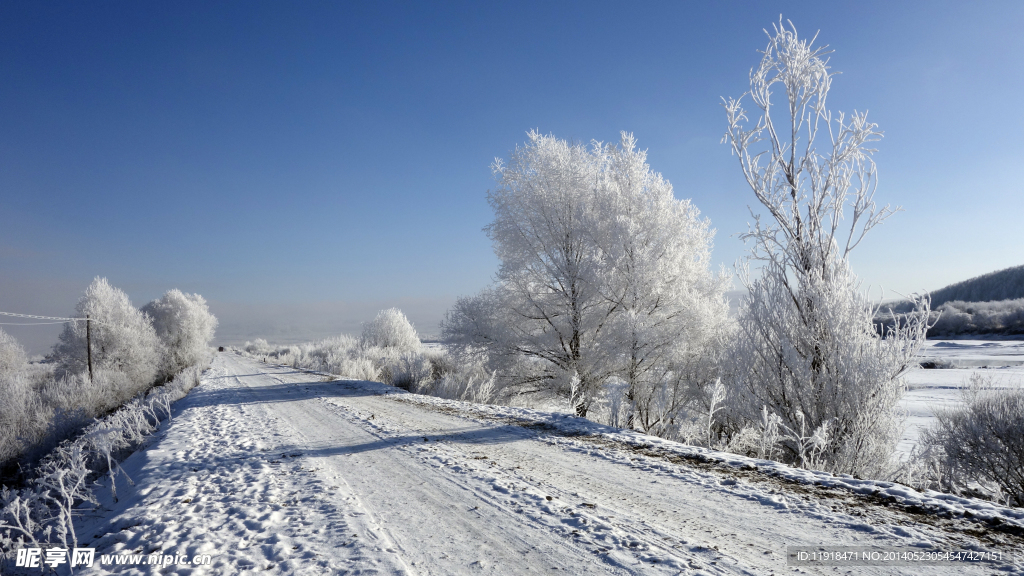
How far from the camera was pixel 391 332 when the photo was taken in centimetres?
3734

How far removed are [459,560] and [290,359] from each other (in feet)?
134

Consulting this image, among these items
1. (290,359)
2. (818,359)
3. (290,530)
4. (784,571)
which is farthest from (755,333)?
(290,359)

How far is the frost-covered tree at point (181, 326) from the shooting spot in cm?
4057

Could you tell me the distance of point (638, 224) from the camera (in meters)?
12.4

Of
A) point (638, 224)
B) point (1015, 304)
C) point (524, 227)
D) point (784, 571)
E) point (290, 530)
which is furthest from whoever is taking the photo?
point (1015, 304)

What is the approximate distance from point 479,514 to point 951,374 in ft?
96.2

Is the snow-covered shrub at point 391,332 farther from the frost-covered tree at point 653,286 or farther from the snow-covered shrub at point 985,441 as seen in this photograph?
the snow-covered shrub at point 985,441

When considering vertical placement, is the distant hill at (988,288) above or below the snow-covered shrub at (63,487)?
above

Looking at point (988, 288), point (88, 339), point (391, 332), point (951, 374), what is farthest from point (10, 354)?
point (988, 288)

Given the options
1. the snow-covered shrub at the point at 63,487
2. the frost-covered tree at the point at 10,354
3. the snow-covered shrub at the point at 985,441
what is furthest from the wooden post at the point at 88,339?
the snow-covered shrub at the point at 985,441

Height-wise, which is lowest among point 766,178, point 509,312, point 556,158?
point 509,312

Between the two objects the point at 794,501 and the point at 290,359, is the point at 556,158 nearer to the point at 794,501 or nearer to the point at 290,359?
the point at 794,501

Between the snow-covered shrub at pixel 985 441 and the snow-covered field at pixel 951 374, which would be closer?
the snow-covered shrub at pixel 985 441

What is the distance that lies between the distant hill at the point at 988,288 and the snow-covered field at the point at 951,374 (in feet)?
148
